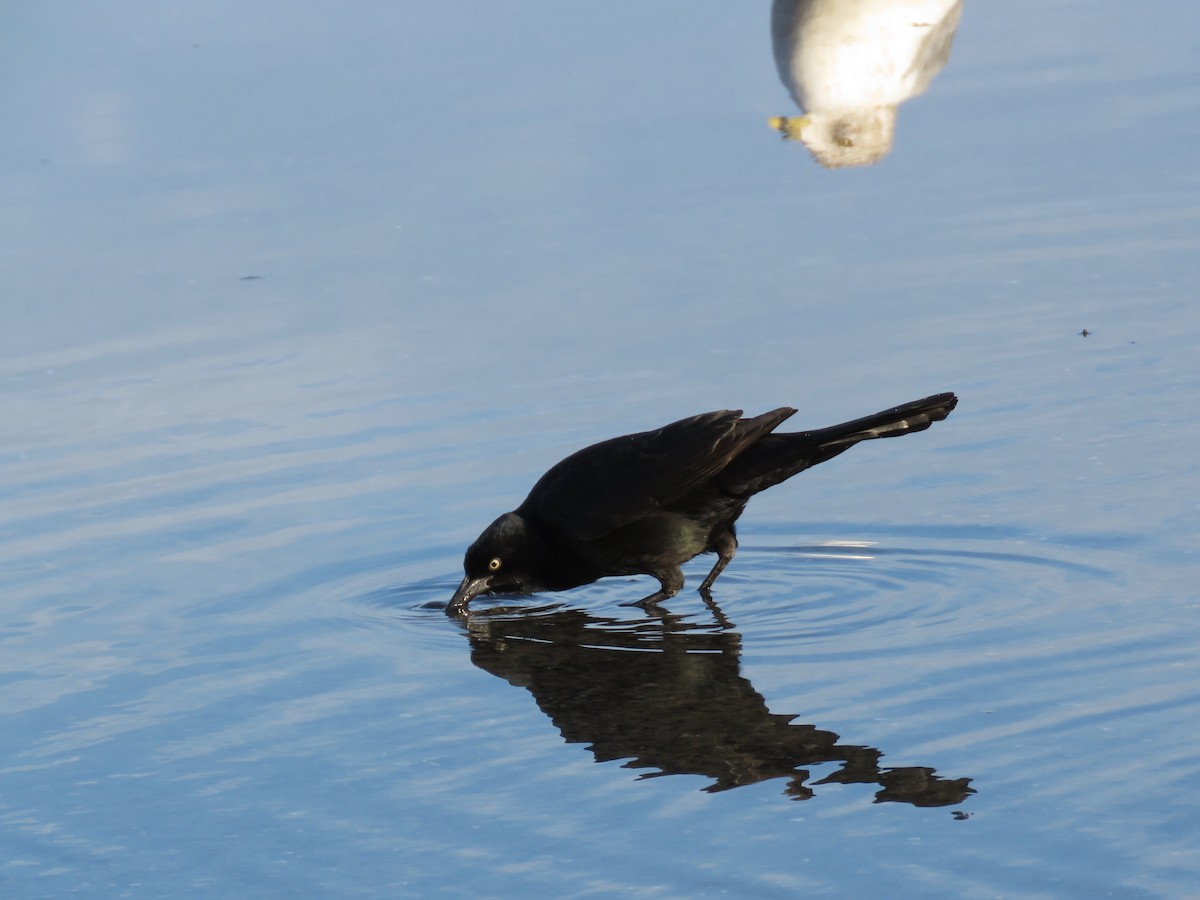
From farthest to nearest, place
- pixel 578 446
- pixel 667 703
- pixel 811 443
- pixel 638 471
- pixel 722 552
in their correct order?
pixel 578 446 → pixel 722 552 → pixel 638 471 → pixel 811 443 → pixel 667 703

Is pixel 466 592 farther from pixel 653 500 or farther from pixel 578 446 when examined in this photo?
pixel 578 446

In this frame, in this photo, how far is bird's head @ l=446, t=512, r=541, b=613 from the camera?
6578 mm

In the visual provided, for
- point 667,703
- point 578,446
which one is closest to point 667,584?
point 578,446

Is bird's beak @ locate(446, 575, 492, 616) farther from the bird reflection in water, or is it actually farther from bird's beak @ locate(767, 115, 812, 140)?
bird's beak @ locate(767, 115, 812, 140)

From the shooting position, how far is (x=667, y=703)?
561cm

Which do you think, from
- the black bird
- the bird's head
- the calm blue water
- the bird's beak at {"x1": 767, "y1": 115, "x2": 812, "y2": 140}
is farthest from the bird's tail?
the bird's beak at {"x1": 767, "y1": 115, "x2": 812, "y2": 140}

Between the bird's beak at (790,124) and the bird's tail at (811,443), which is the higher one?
the bird's beak at (790,124)

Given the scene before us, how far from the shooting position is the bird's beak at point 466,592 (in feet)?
21.6

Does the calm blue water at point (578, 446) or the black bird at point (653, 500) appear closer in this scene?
the calm blue water at point (578, 446)

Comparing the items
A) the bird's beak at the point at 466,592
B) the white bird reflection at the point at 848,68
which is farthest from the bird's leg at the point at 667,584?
the white bird reflection at the point at 848,68

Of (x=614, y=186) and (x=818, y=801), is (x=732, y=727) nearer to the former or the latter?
(x=818, y=801)

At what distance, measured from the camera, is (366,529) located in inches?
279

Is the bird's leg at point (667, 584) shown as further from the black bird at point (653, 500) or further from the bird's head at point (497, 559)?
the bird's head at point (497, 559)

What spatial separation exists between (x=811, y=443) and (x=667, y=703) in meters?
1.26
